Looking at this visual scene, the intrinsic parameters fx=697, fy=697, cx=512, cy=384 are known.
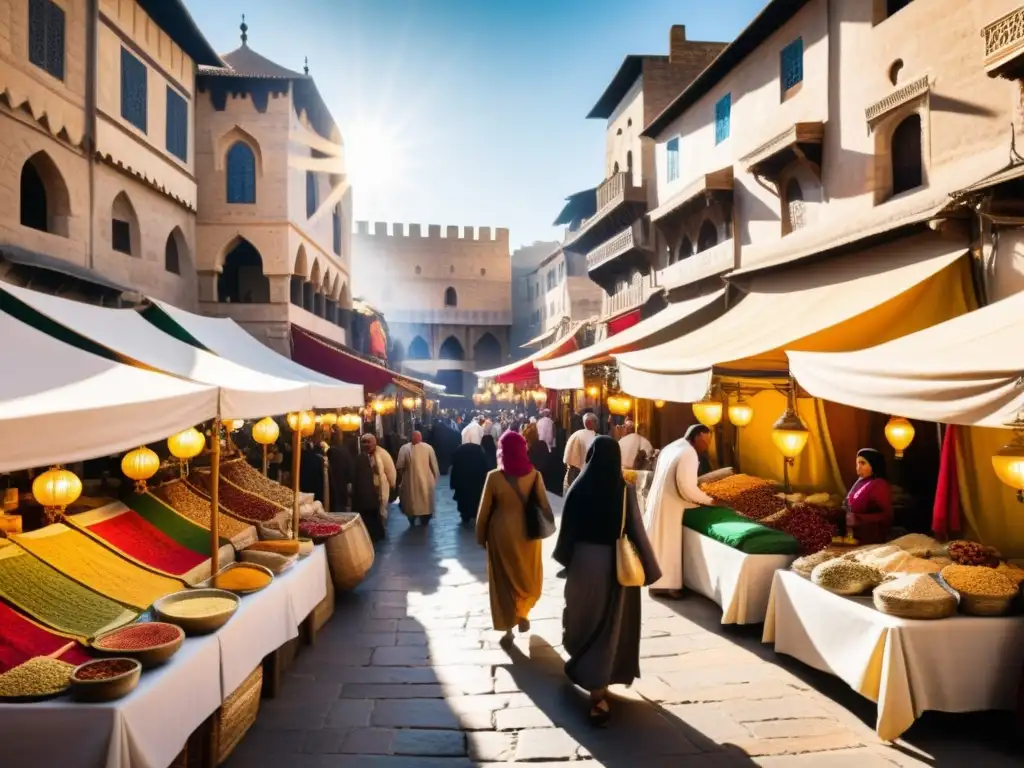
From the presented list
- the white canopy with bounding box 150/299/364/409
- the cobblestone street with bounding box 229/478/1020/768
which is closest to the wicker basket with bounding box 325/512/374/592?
the cobblestone street with bounding box 229/478/1020/768

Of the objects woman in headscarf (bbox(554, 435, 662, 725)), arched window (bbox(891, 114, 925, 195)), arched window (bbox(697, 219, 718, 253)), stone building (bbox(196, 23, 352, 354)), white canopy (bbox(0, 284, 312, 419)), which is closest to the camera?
woman in headscarf (bbox(554, 435, 662, 725))

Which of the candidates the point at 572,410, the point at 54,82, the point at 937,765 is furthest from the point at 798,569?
the point at 572,410

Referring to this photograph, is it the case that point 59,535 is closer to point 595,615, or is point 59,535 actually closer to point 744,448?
point 595,615

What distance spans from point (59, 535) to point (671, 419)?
972cm

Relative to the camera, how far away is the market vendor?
5.55 metres

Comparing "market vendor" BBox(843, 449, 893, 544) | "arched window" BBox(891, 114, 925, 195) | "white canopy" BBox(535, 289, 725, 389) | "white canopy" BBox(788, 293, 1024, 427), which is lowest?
"market vendor" BBox(843, 449, 893, 544)

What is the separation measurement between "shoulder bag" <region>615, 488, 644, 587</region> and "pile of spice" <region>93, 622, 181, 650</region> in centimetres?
242

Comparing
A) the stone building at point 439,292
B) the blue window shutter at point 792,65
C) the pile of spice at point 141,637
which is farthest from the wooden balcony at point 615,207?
the stone building at point 439,292

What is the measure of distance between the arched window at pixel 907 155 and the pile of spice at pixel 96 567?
841 centimetres

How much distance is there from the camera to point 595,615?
438 cm

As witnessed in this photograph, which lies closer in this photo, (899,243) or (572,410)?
(899,243)

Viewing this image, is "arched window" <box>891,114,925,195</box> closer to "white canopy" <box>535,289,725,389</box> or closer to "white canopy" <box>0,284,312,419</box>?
"white canopy" <box>535,289,725,389</box>

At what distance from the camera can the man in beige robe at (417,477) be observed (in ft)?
34.3

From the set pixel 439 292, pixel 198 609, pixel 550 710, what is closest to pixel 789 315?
pixel 550 710
